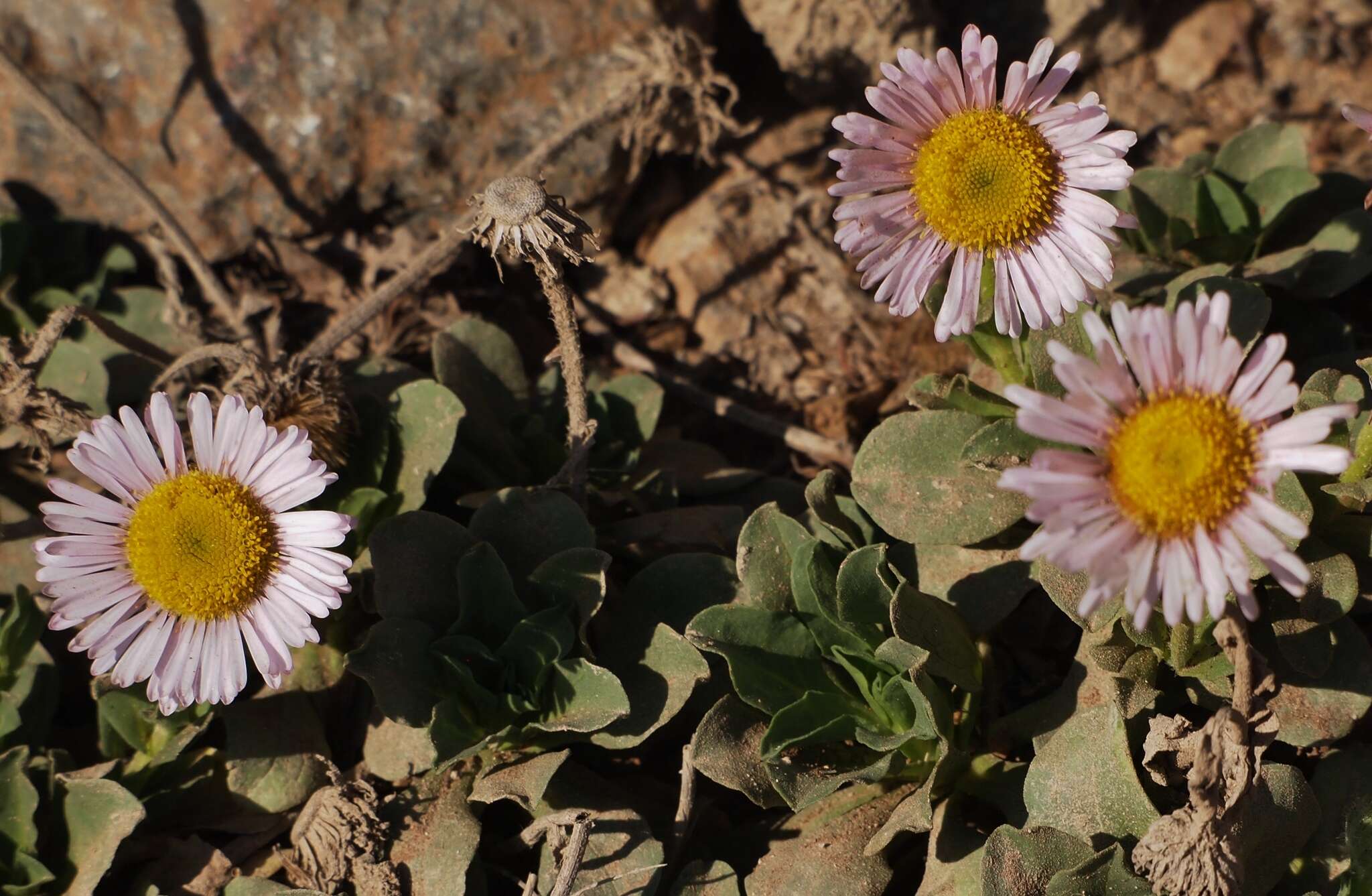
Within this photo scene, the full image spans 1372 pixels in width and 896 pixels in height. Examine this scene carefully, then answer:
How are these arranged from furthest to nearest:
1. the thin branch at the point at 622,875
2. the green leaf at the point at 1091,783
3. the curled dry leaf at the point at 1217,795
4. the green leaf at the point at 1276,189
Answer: the green leaf at the point at 1276,189 → the thin branch at the point at 622,875 → the green leaf at the point at 1091,783 → the curled dry leaf at the point at 1217,795

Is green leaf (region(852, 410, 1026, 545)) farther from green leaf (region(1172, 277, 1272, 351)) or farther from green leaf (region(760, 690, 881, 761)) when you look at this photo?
green leaf (region(1172, 277, 1272, 351))

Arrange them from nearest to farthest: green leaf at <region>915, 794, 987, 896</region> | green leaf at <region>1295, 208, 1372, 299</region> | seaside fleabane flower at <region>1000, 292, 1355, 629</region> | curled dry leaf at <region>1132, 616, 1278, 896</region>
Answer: seaside fleabane flower at <region>1000, 292, 1355, 629</region>
curled dry leaf at <region>1132, 616, 1278, 896</region>
green leaf at <region>915, 794, 987, 896</region>
green leaf at <region>1295, 208, 1372, 299</region>

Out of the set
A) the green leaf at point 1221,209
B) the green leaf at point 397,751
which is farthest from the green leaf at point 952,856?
the green leaf at point 1221,209

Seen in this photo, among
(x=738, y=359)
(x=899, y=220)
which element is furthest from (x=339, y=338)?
(x=899, y=220)

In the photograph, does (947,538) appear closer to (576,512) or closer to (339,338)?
(576,512)

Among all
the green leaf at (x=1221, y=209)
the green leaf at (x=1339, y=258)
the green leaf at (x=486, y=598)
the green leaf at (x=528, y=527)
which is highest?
the green leaf at (x=1221, y=209)

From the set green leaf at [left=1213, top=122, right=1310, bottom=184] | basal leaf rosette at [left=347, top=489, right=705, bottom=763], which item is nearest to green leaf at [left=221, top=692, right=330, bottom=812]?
basal leaf rosette at [left=347, top=489, right=705, bottom=763]

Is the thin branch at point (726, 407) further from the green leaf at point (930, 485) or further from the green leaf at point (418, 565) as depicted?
the green leaf at point (418, 565)
